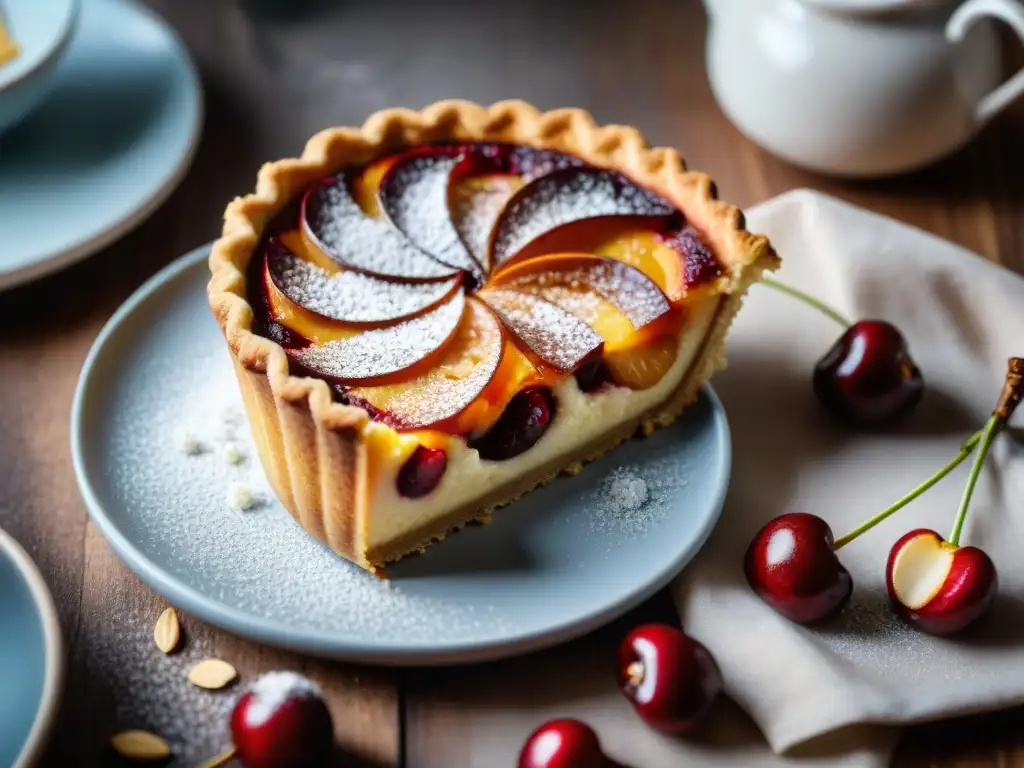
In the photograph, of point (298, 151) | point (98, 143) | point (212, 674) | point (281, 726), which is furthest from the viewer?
point (298, 151)

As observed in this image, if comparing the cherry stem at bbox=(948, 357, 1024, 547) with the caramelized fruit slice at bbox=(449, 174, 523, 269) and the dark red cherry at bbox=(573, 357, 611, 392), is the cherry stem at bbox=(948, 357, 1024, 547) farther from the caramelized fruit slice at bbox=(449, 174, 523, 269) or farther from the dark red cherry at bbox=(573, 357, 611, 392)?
the caramelized fruit slice at bbox=(449, 174, 523, 269)

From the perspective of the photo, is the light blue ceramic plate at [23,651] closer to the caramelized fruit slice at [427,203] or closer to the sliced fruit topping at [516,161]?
the caramelized fruit slice at [427,203]

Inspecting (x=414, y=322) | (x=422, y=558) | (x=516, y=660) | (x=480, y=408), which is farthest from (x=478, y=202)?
(x=516, y=660)

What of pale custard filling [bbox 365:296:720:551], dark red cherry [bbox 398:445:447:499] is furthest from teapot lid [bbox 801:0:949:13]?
dark red cherry [bbox 398:445:447:499]

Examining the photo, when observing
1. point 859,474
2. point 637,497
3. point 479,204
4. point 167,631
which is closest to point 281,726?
point 167,631

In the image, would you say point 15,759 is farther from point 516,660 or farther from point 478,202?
point 478,202

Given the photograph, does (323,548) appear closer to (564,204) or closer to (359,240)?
(359,240)
